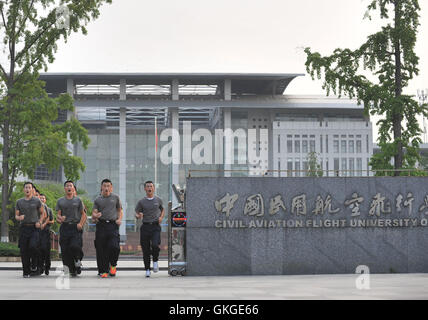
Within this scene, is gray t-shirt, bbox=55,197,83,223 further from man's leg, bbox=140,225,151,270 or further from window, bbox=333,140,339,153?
window, bbox=333,140,339,153

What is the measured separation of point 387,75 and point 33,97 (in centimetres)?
1383

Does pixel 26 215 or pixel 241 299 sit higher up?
pixel 26 215

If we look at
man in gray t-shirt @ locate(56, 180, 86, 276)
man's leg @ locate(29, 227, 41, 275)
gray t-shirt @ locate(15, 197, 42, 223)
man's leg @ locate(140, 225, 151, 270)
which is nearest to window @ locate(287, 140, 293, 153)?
man's leg @ locate(29, 227, 41, 275)

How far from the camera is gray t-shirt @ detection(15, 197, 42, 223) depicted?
45.6 ft

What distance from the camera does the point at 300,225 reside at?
15211 mm

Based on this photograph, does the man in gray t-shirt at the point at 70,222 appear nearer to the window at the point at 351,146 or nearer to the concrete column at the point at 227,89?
the concrete column at the point at 227,89

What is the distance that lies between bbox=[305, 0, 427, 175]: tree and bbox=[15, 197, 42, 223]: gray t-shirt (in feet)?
45.0

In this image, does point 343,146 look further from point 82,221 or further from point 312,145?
point 82,221

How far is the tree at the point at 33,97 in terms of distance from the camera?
89.4ft

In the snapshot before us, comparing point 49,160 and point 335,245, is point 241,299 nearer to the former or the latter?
point 335,245

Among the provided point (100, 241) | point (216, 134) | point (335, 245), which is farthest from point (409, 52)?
point (216, 134)

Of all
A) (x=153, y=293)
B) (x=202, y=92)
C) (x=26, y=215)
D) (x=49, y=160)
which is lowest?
(x=153, y=293)
